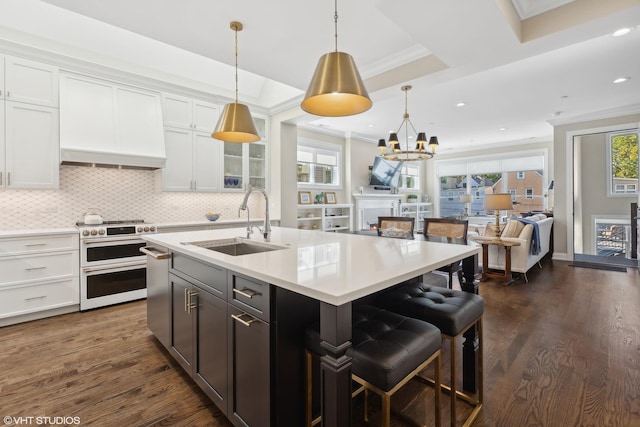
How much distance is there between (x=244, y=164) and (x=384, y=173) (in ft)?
14.5

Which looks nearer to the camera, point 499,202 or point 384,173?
point 499,202

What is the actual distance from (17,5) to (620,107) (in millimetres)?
8471

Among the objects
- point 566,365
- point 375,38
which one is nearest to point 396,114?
point 375,38

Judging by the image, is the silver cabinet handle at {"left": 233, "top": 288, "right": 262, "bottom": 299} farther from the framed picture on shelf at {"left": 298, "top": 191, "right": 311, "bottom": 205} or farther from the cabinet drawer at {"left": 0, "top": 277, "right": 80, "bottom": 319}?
the framed picture on shelf at {"left": 298, "top": 191, "right": 311, "bottom": 205}

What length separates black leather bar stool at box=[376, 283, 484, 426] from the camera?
153 cm

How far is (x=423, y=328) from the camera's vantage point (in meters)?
1.37

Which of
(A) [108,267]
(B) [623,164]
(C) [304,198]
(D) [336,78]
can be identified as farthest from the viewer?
(B) [623,164]

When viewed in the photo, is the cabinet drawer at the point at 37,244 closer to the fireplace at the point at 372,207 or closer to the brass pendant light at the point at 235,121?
the brass pendant light at the point at 235,121

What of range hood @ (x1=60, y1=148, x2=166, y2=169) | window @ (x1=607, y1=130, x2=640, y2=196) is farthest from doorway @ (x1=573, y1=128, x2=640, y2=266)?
range hood @ (x1=60, y1=148, x2=166, y2=169)

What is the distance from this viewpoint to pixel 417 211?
970 centimetres

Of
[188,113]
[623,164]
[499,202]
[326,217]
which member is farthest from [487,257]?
[623,164]

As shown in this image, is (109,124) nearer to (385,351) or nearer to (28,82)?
(28,82)

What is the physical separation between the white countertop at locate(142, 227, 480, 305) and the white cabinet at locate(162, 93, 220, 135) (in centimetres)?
253

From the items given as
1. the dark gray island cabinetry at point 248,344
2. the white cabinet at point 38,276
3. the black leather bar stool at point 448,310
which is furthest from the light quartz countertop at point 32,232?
the black leather bar stool at point 448,310
